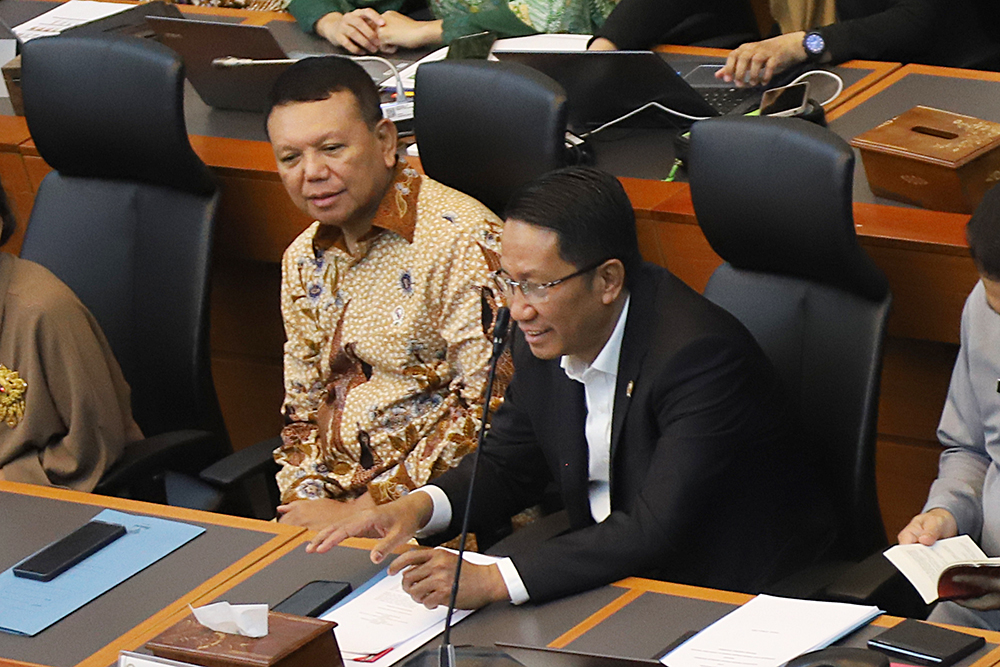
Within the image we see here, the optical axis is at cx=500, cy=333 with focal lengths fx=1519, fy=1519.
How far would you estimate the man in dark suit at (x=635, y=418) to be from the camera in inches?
79.4

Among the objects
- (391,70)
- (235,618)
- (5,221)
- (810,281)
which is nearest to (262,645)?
(235,618)

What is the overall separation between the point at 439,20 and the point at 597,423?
182 cm

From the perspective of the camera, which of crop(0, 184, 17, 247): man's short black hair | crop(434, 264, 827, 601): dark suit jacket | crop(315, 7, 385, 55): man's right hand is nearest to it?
crop(434, 264, 827, 601): dark suit jacket

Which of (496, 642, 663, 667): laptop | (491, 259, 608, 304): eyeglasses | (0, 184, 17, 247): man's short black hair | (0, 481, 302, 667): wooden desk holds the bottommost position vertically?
(0, 481, 302, 667): wooden desk

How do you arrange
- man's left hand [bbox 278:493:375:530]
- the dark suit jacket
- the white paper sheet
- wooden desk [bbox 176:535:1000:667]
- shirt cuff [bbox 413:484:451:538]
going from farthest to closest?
1. the white paper sheet
2. man's left hand [bbox 278:493:375:530]
3. shirt cuff [bbox 413:484:451:538]
4. the dark suit jacket
5. wooden desk [bbox 176:535:1000:667]

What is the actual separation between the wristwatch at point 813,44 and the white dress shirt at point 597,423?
4.49ft

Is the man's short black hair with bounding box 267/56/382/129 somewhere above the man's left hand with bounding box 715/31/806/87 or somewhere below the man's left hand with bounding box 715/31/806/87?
above

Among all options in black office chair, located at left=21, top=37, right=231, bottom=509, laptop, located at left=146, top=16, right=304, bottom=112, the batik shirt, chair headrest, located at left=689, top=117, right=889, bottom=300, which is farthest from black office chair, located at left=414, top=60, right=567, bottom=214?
laptop, located at left=146, top=16, right=304, bottom=112

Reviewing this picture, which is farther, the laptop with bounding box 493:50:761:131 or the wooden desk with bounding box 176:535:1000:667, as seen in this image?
the laptop with bounding box 493:50:761:131

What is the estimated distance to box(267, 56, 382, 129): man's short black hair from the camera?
8.21ft

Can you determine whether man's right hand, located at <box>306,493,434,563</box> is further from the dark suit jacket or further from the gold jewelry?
the gold jewelry

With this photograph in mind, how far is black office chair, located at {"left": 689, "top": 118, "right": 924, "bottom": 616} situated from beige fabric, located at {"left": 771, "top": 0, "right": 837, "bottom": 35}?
72.0 inches

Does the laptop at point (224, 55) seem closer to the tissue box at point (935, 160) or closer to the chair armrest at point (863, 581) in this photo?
the tissue box at point (935, 160)

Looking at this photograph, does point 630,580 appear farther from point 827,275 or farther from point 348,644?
point 827,275
